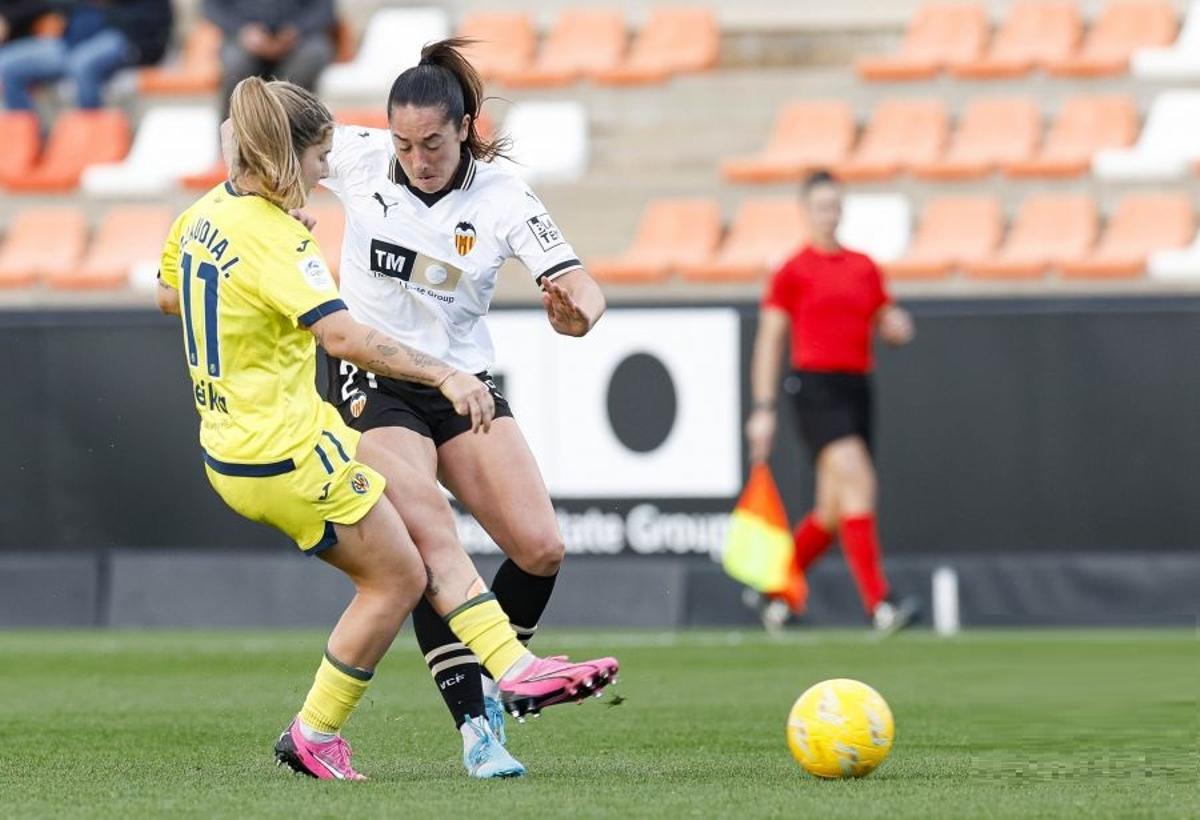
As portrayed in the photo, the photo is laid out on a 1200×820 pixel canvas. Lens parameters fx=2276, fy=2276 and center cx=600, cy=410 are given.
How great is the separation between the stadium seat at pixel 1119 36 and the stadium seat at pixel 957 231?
159 centimetres

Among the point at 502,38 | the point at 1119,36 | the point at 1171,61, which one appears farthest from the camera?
the point at 502,38

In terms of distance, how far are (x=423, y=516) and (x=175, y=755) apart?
125 centimetres

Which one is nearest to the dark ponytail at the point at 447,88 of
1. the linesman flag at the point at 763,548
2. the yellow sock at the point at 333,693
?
the yellow sock at the point at 333,693

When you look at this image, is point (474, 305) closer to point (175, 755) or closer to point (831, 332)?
point (175, 755)

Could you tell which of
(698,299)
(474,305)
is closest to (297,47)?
(698,299)

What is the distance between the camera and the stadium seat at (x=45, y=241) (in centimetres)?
1805

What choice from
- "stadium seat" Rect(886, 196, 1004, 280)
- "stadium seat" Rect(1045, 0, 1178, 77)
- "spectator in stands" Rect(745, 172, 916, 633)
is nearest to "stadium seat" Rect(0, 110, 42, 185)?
"stadium seat" Rect(886, 196, 1004, 280)

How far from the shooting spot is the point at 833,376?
12.7 metres

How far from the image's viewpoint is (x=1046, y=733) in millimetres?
7848

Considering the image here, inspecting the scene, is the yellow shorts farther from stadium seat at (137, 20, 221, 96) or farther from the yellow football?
stadium seat at (137, 20, 221, 96)

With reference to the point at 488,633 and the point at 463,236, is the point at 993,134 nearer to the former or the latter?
the point at 463,236

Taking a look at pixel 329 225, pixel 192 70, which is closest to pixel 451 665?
pixel 329 225

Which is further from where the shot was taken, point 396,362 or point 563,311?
point 563,311

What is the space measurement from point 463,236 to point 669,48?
1264 cm
